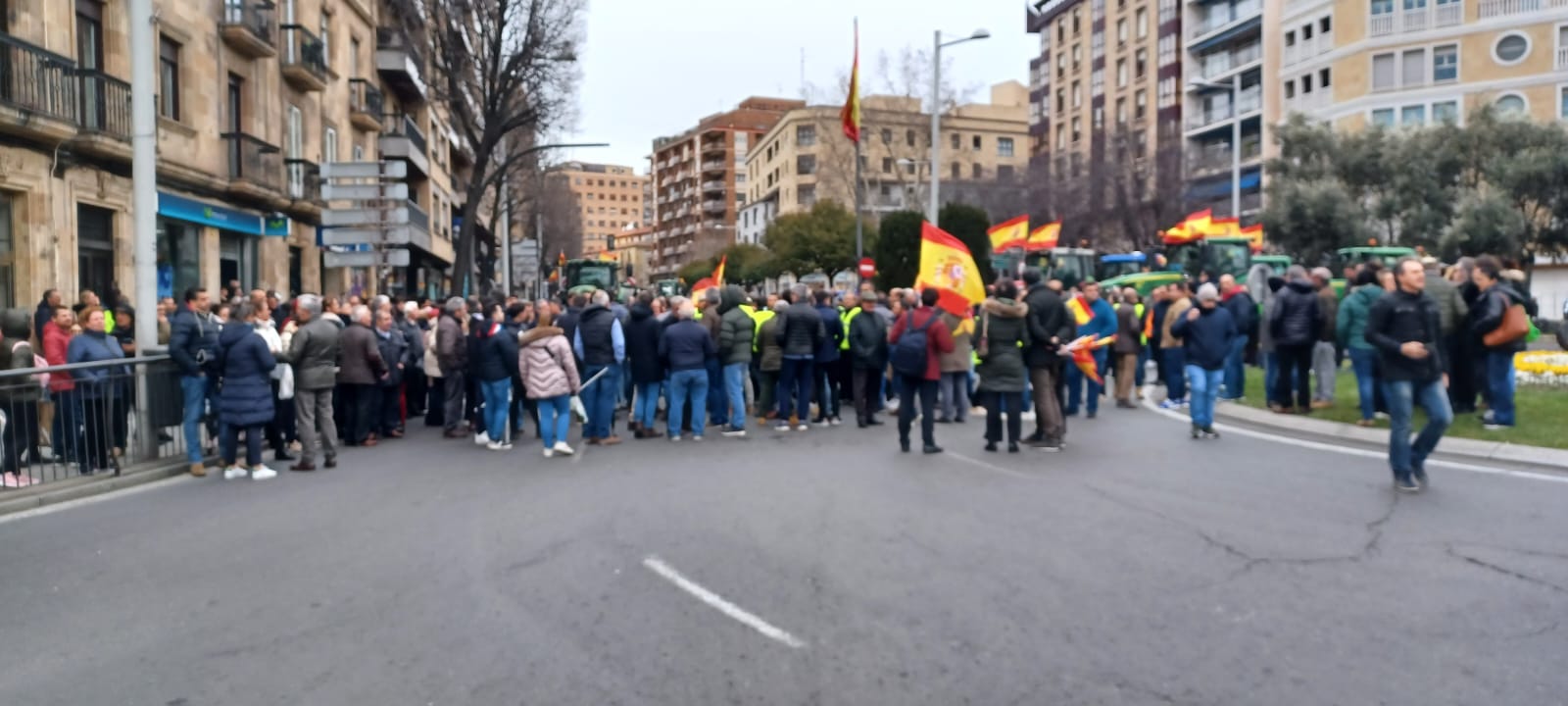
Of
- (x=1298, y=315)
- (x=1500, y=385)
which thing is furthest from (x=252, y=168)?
(x=1500, y=385)

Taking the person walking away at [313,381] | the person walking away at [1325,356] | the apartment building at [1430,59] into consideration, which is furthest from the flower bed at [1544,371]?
the apartment building at [1430,59]

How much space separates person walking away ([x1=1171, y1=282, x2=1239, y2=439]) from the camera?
11438 millimetres

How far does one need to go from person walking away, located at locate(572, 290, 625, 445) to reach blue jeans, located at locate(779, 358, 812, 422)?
197 cm

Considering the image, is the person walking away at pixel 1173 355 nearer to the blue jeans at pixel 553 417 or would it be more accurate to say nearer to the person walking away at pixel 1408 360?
the person walking away at pixel 1408 360

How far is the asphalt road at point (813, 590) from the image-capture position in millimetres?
4578

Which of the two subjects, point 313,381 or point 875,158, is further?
point 875,158

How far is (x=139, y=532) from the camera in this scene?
26.1 ft

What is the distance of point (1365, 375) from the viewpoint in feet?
38.5

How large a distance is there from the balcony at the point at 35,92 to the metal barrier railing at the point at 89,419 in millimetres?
6731

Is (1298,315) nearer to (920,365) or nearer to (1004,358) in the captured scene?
(1004,358)

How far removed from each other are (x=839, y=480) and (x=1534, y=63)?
1820 inches

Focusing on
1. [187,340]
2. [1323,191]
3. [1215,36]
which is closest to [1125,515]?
Answer: [187,340]

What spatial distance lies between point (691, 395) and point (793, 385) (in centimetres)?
144

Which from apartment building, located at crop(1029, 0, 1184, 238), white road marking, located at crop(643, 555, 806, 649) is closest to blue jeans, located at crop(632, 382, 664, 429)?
white road marking, located at crop(643, 555, 806, 649)
